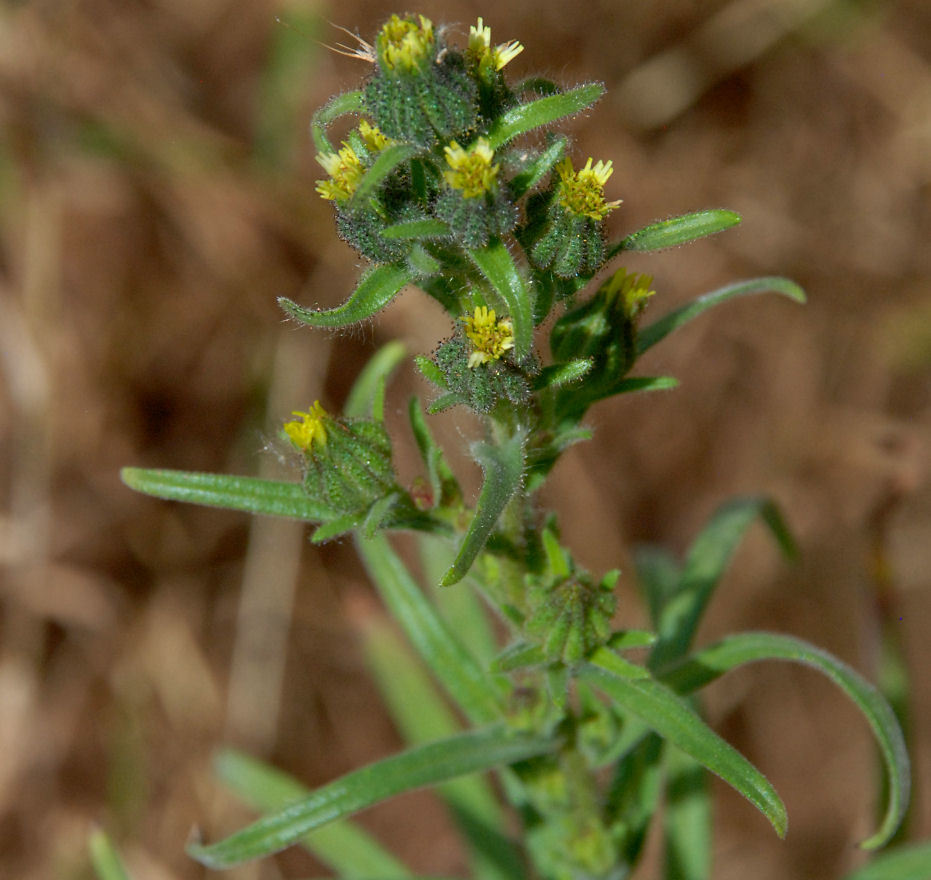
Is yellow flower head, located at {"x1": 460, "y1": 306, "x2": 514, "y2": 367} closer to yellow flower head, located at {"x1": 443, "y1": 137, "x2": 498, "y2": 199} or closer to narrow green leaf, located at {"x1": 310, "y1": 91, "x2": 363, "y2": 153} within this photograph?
yellow flower head, located at {"x1": 443, "y1": 137, "x2": 498, "y2": 199}

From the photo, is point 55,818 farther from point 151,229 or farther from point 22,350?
point 151,229

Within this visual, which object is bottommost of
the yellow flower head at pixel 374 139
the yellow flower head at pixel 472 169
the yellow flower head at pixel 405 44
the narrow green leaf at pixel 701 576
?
the narrow green leaf at pixel 701 576

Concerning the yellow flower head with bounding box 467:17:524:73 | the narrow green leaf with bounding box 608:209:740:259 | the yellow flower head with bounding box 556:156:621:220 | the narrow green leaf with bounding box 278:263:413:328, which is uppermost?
the yellow flower head with bounding box 467:17:524:73

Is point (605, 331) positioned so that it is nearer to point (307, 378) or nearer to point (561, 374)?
point (561, 374)

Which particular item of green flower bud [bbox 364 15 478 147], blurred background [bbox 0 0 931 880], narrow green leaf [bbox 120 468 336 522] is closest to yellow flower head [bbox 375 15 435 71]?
green flower bud [bbox 364 15 478 147]

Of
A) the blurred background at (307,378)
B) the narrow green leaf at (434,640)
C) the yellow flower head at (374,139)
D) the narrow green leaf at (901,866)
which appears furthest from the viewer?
the blurred background at (307,378)

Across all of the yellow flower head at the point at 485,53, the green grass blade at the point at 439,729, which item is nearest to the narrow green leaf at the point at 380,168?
the yellow flower head at the point at 485,53

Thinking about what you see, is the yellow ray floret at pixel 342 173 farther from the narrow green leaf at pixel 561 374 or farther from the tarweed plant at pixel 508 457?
the narrow green leaf at pixel 561 374
